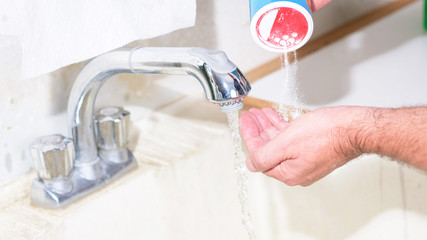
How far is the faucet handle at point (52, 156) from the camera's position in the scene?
0.62 meters

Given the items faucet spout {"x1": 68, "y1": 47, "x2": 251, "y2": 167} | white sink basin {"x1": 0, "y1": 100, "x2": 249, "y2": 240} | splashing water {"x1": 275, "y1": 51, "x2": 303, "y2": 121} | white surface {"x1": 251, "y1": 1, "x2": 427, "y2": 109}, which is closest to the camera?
faucet spout {"x1": 68, "y1": 47, "x2": 251, "y2": 167}

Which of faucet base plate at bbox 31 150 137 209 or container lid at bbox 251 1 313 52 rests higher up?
container lid at bbox 251 1 313 52

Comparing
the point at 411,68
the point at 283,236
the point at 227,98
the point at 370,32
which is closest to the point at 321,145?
the point at 227,98

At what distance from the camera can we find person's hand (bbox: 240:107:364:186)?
0.60 metres

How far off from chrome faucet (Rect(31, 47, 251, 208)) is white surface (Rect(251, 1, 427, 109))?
26cm

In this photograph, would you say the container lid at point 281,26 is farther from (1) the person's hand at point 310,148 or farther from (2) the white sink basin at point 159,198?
(2) the white sink basin at point 159,198

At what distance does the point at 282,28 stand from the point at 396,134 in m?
0.16

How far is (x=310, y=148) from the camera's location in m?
0.61

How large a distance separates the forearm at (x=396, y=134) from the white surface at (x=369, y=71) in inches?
9.2

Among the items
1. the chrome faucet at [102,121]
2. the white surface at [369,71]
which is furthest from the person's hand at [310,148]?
the white surface at [369,71]

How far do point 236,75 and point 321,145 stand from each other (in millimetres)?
A: 140

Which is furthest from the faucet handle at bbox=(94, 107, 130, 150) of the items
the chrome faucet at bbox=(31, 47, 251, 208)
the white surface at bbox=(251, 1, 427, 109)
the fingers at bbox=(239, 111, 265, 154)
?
the white surface at bbox=(251, 1, 427, 109)

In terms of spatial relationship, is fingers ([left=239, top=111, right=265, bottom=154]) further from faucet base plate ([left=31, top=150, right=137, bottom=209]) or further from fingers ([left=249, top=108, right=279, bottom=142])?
faucet base plate ([left=31, top=150, right=137, bottom=209])

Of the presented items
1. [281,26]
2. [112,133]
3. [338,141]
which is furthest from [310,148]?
[112,133]
